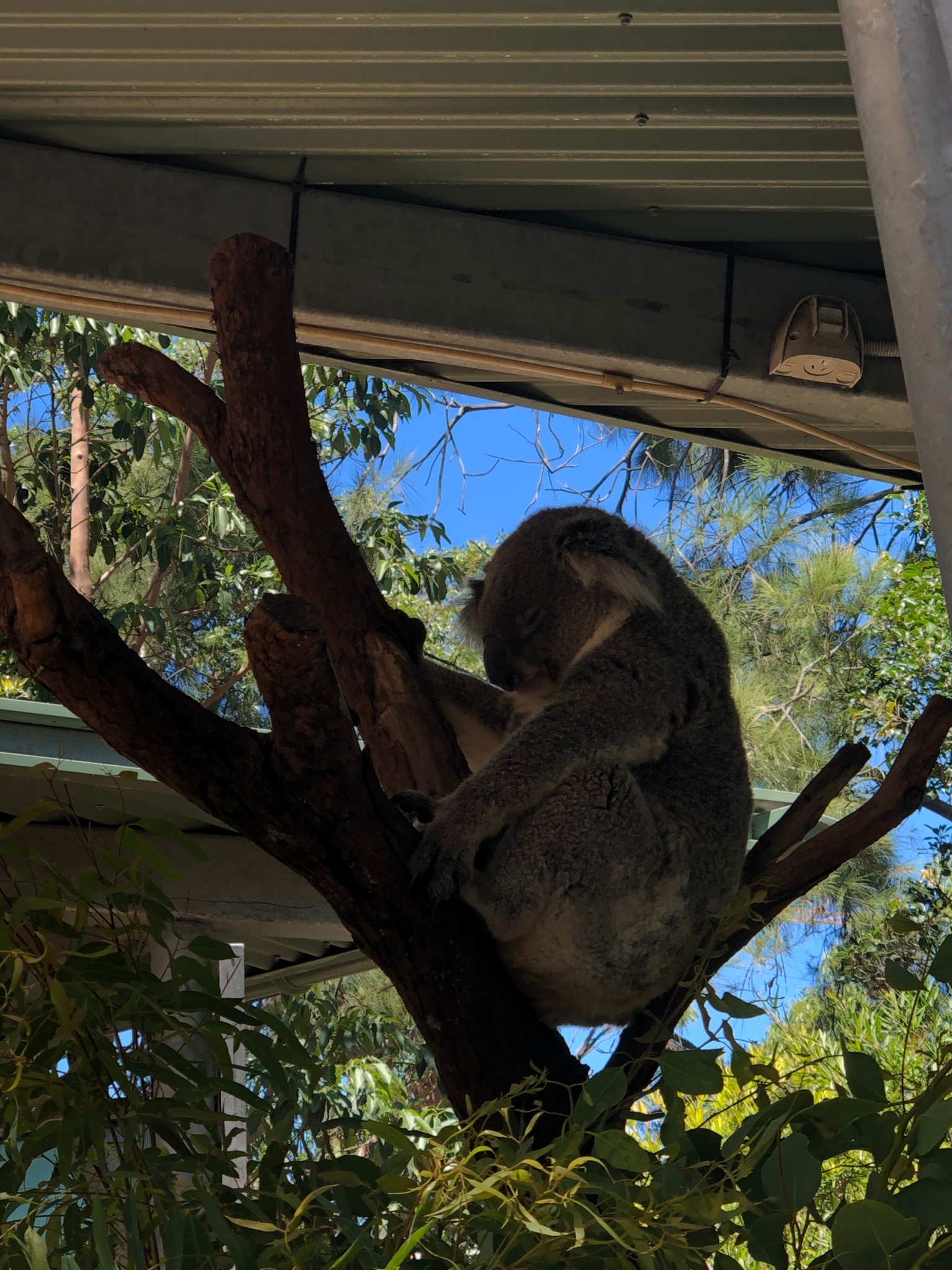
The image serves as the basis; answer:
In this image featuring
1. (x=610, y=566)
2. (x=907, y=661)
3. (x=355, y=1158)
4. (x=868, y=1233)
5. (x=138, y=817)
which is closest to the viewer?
(x=868, y=1233)

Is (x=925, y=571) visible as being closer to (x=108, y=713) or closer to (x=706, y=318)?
(x=706, y=318)

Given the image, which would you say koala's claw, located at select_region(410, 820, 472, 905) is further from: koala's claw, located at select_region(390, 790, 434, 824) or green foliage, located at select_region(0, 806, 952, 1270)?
green foliage, located at select_region(0, 806, 952, 1270)

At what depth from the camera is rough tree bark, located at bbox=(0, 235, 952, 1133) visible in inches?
56.9

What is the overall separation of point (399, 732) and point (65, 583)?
95cm

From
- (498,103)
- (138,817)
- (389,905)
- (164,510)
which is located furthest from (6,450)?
(389,905)

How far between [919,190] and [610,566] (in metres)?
1.69

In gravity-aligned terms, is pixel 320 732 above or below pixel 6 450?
below

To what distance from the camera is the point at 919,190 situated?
36.3 inches

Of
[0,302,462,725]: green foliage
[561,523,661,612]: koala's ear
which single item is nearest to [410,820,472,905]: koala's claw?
[561,523,661,612]: koala's ear

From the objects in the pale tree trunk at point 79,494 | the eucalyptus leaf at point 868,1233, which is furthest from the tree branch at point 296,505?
the pale tree trunk at point 79,494

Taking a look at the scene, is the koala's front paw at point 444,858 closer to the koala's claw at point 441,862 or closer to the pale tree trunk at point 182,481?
the koala's claw at point 441,862

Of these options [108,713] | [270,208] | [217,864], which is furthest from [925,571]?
[108,713]

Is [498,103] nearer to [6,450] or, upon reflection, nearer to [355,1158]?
[355,1158]

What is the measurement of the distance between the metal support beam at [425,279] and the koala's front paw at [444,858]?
1311 millimetres
